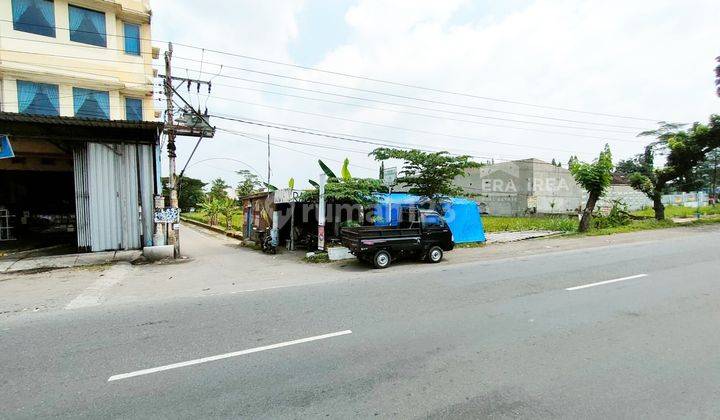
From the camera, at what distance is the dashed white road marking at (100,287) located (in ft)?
22.4

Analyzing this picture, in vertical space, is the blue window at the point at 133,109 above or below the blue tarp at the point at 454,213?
above

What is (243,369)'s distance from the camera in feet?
12.5

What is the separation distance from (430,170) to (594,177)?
11.1m

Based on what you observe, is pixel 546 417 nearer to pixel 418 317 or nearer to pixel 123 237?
pixel 418 317

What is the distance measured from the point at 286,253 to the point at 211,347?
1046 cm

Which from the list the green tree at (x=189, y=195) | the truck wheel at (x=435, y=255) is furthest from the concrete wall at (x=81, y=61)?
the green tree at (x=189, y=195)

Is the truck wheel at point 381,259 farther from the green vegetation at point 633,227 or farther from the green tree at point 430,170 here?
the green vegetation at point 633,227

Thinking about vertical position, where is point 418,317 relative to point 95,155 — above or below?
below

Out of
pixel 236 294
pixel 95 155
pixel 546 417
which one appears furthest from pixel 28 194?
pixel 546 417

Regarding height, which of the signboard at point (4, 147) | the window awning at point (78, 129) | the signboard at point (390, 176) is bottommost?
the signboard at point (390, 176)

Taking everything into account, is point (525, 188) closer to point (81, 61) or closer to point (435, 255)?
point (435, 255)

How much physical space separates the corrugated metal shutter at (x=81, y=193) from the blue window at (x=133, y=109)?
8234 mm

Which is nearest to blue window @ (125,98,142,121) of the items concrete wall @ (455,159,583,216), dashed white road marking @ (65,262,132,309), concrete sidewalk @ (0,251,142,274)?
concrete sidewalk @ (0,251,142,274)

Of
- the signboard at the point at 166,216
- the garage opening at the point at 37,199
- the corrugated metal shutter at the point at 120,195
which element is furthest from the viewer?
the garage opening at the point at 37,199
